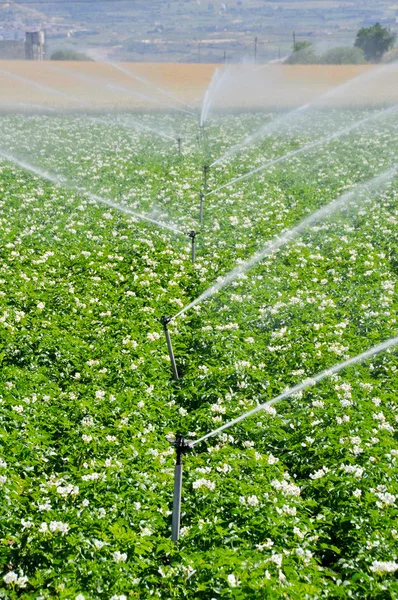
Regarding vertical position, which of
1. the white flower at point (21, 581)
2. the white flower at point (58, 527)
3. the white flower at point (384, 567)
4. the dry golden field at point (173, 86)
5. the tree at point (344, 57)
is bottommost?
the white flower at point (21, 581)

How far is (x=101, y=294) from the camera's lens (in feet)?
48.1

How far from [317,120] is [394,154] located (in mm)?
15263

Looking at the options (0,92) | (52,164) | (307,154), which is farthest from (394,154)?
(0,92)

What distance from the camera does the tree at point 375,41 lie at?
9362 centimetres

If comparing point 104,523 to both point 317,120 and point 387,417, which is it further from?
point 317,120

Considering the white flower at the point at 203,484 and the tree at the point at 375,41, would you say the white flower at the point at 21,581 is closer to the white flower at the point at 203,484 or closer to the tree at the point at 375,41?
the white flower at the point at 203,484

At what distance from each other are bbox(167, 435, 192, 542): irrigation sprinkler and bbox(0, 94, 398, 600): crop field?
21 centimetres

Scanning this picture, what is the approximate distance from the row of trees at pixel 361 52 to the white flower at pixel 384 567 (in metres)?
89.3

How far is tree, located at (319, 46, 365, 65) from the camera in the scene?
89.9 metres

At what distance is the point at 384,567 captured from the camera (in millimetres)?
6930

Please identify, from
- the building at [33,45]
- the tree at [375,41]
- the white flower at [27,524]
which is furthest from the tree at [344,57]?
the white flower at [27,524]

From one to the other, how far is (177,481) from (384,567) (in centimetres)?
207

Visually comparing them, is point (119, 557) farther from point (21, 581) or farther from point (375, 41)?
point (375, 41)

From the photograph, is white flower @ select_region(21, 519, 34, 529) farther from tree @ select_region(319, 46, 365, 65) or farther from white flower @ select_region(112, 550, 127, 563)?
tree @ select_region(319, 46, 365, 65)
